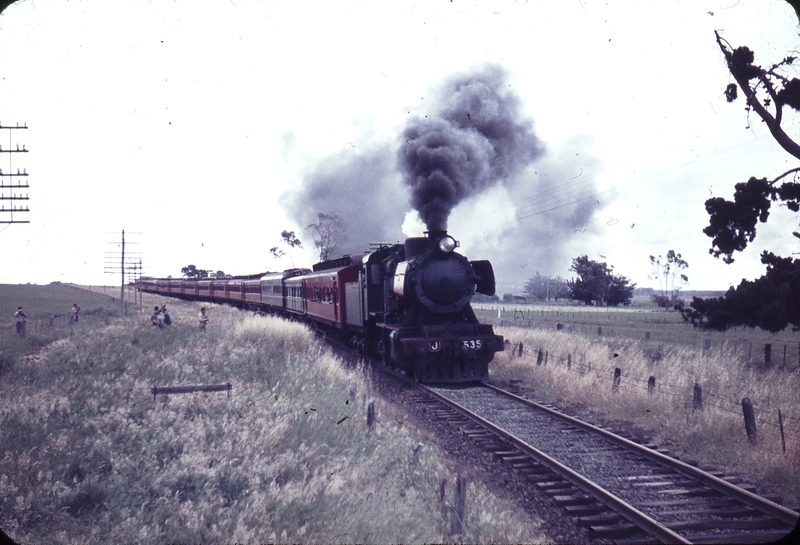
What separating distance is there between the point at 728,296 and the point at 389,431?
11.3 metres

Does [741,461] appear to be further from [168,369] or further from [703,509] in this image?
[168,369]

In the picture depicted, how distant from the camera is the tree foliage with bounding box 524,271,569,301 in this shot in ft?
282

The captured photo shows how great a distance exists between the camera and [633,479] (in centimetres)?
665

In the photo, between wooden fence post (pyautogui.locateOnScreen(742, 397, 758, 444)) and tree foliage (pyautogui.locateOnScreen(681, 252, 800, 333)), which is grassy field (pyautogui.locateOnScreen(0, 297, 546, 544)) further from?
tree foliage (pyautogui.locateOnScreen(681, 252, 800, 333))

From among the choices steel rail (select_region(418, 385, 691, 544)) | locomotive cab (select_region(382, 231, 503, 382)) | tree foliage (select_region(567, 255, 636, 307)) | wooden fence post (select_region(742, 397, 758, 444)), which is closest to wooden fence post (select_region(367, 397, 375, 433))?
steel rail (select_region(418, 385, 691, 544))

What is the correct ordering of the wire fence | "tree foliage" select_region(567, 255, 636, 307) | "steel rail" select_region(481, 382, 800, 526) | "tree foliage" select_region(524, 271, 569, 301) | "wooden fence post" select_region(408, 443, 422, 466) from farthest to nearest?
"tree foliage" select_region(524, 271, 569, 301) → "tree foliage" select_region(567, 255, 636, 307) → the wire fence → "wooden fence post" select_region(408, 443, 422, 466) → "steel rail" select_region(481, 382, 800, 526)

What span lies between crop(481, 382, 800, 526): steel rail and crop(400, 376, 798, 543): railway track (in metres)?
0.01

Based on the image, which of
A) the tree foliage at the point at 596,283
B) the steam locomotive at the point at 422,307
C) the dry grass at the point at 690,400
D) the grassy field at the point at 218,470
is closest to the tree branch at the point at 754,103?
the dry grass at the point at 690,400

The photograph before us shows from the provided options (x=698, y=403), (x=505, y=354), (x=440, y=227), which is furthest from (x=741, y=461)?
(x=505, y=354)

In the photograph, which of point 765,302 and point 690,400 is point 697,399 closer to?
point 690,400

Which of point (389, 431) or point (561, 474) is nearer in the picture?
point (561, 474)

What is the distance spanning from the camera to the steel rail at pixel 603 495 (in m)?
4.97

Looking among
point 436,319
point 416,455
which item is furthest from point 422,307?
point 416,455

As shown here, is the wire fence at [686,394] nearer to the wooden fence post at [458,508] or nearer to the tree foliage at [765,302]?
the tree foliage at [765,302]
